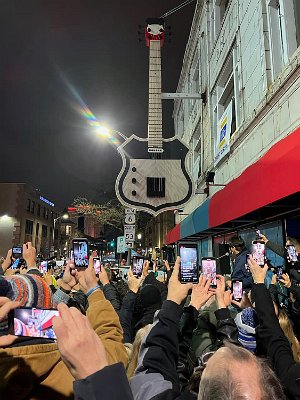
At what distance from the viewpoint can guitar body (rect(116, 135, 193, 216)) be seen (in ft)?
21.7

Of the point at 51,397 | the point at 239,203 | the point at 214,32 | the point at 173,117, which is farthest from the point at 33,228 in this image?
the point at 51,397

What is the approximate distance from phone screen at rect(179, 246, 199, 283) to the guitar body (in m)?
3.67

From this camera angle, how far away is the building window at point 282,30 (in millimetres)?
6109

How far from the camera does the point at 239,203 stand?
19.1 ft

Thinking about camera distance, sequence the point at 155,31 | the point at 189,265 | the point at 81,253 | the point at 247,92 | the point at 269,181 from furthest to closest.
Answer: the point at 155,31 → the point at 247,92 → the point at 269,181 → the point at 81,253 → the point at 189,265

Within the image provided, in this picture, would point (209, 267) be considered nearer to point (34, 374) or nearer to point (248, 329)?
point (248, 329)

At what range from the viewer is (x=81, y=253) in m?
2.83

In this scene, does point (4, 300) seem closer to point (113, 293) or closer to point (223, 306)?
point (223, 306)

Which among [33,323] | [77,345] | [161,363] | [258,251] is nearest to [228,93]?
[258,251]

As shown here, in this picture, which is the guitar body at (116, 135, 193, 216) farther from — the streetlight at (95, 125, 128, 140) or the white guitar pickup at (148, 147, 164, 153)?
the streetlight at (95, 125, 128, 140)

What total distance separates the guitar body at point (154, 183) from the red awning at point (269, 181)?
107 cm

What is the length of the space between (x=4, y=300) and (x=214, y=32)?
13354mm

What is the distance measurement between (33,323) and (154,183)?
5.65m

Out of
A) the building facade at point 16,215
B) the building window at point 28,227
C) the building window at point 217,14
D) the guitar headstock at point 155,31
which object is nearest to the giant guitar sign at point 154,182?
the guitar headstock at point 155,31
